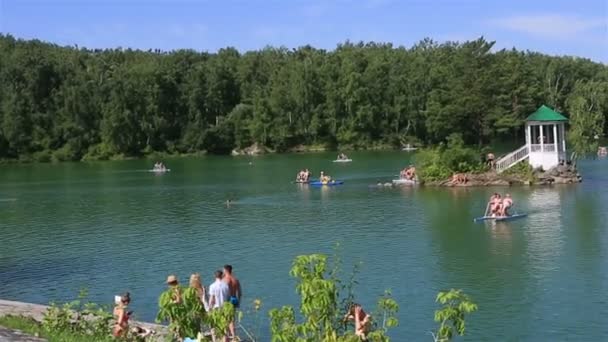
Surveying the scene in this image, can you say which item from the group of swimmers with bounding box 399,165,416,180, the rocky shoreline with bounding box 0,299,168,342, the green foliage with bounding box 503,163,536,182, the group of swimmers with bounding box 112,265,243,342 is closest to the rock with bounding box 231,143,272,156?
the group of swimmers with bounding box 399,165,416,180

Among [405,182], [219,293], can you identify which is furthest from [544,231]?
[405,182]

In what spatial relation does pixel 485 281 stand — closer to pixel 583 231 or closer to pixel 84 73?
pixel 583 231

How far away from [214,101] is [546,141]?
251ft

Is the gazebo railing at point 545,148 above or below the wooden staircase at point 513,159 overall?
above

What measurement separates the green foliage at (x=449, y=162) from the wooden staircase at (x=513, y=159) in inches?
43.7

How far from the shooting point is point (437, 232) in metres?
33.5

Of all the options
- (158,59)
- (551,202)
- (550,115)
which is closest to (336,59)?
(158,59)

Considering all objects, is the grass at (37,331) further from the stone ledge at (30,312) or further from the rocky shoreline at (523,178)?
the rocky shoreline at (523,178)

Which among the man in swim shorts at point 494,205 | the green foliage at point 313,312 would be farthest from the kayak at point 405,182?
the green foliage at point 313,312

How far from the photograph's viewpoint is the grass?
13547 millimetres

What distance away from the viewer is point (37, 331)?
47.8ft

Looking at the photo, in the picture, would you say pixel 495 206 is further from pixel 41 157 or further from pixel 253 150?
pixel 41 157

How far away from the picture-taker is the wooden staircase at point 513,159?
176ft

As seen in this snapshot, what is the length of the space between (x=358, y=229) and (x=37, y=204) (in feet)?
85.7
